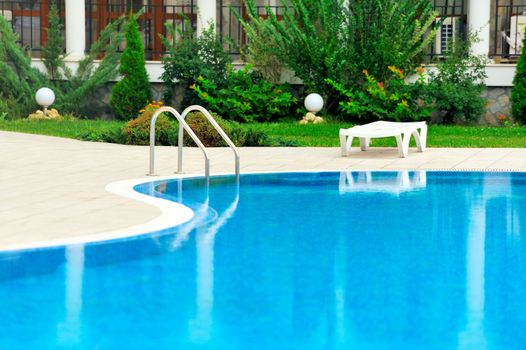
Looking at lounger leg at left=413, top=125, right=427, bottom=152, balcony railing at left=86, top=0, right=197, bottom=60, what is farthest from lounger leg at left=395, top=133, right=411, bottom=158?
balcony railing at left=86, top=0, right=197, bottom=60

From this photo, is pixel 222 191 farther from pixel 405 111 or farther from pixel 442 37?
pixel 442 37

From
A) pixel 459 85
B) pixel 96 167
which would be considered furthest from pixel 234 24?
pixel 96 167

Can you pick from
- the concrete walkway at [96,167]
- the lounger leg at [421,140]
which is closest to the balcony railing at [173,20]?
the concrete walkway at [96,167]

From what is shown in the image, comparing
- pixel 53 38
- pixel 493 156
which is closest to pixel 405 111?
pixel 493 156

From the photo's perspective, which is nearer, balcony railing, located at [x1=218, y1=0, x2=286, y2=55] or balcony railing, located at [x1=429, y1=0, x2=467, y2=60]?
balcony railing, located at [x1=429, y1=0, x2=467, y2=60]

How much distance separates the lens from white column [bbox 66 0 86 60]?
2377cm

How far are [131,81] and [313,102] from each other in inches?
158

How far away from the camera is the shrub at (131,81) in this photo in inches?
876

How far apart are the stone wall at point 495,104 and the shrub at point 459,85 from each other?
0.46 meters

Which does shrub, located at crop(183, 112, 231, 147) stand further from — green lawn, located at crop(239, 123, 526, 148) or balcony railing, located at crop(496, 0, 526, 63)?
balcony railing, located at crop(496, 0, 526, 63)

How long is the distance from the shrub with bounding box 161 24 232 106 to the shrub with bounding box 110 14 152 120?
22.1 inches

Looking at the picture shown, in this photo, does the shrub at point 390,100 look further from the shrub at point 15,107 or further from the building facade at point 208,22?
the shrub at point 15,107

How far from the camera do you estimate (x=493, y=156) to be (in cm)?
1575

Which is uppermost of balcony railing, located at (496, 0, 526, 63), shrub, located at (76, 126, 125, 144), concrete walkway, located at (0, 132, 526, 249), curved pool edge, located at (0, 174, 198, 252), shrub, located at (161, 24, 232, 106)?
balcony railing, located at (496, 0, 526, 63)
